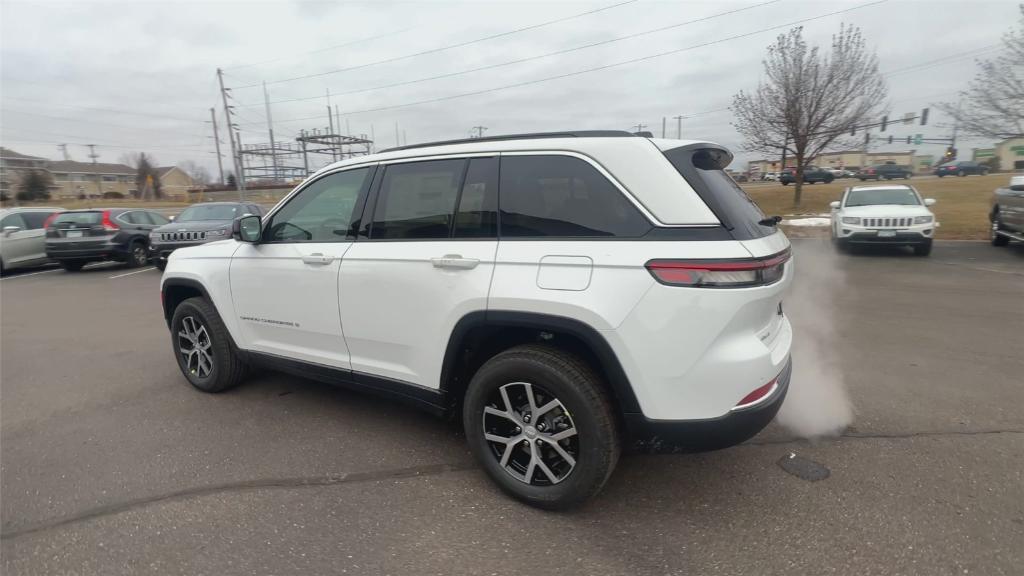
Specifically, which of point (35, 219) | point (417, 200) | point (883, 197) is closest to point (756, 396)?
point (417, 200)

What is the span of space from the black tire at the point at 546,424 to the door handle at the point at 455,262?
49 cm

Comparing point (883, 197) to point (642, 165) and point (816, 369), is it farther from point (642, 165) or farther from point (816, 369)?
point (642, 165)

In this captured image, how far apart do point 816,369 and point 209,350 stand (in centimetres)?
492

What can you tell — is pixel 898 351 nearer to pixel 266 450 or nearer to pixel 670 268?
pixel 670 268

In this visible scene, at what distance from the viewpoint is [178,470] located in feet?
10.5

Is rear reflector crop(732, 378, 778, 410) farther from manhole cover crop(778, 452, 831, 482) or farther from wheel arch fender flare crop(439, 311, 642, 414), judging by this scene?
manhole cover crop(778, 452, 831, 482)

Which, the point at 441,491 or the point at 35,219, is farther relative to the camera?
the point at 35,219

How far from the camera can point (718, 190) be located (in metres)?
2.54

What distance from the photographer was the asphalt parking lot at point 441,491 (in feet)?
7.86

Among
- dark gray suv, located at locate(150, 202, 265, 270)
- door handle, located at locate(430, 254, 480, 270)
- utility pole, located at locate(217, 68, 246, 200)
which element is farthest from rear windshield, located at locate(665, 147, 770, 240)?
utility pole, located at locate(217, 68, 246, 200)

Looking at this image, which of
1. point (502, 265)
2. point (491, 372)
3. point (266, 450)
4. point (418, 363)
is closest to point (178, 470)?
point (266, 450)

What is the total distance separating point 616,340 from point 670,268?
39 cm

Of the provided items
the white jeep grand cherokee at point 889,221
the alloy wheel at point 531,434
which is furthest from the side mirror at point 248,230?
the white jeep grand cherokee at point 889,221

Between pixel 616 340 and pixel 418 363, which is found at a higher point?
pixel 616 340
